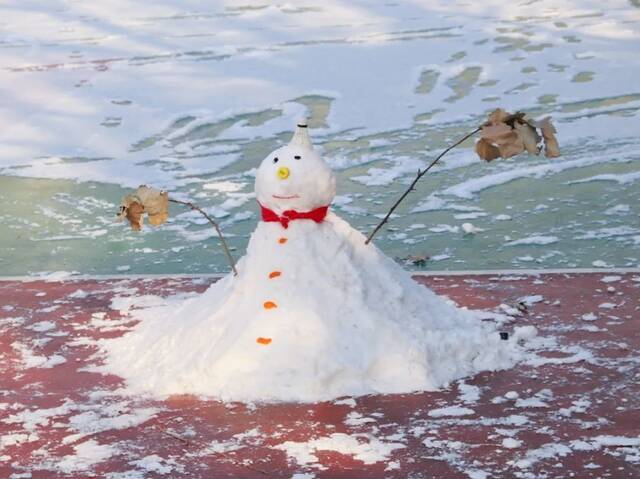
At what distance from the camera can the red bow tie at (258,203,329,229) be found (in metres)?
5.46

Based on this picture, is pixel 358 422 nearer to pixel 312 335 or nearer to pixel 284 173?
pixel 312 335

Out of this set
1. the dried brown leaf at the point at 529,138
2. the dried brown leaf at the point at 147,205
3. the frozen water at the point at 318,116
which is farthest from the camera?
the frozen water at the point at 318,116

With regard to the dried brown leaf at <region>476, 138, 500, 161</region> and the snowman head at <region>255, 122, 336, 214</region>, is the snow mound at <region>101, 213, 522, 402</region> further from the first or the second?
the dried brown leaf at <region>476, 138, 500, 161</region>

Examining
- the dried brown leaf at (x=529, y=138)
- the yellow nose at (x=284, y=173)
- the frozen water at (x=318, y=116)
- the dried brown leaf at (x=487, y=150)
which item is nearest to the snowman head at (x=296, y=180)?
the yellow nose at (x=284, y=173)

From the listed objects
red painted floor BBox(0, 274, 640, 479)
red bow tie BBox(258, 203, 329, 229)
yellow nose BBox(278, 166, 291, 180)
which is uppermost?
yellow nose BBox(278, 166, 291, 180)

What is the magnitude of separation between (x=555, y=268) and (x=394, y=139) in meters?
3.65

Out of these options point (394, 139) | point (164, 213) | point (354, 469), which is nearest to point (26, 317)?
point (164, 213)

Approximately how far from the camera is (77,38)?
1582cm

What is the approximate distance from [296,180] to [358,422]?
1.06 m

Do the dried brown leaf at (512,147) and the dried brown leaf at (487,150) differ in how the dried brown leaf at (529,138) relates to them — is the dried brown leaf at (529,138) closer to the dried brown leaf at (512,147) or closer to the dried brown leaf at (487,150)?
the dried brown leaf at (512,147)

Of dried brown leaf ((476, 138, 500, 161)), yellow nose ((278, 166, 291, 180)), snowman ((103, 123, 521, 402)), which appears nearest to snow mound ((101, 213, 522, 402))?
snowman ((103, 123, 521, 402))

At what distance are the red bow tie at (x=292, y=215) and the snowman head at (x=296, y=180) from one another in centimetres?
2

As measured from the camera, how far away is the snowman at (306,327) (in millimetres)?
5180

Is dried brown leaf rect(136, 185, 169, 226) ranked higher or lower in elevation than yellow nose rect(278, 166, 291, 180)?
lower
